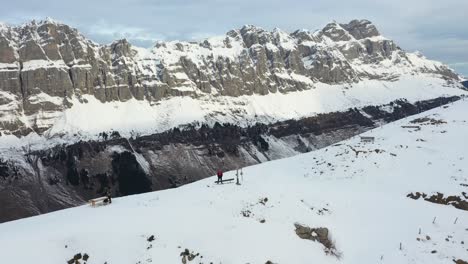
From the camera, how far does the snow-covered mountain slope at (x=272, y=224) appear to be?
28.8 metres

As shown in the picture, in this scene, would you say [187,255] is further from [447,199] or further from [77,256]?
[447,199]

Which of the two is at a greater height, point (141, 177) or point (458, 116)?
point (458, 116)

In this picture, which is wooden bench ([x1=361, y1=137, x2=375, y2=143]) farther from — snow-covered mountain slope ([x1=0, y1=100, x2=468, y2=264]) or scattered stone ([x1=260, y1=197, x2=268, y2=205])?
scattered stone ([x1=260, y1=197, x2=268, y2=205])

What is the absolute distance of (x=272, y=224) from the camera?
32.6m

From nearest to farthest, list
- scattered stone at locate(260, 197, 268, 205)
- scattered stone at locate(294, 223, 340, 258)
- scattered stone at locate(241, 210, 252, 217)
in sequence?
scattered stone at locate(294, 223, 340, 258), scattered stone at locate(241, 210, 252, 217), scattered stone at locate(260, 197, 268, 205)

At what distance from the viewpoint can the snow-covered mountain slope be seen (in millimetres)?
28828

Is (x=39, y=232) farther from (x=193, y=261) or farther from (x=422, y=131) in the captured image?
(x=422, y=131)

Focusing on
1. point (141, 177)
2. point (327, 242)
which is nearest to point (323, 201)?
point (327, 242)

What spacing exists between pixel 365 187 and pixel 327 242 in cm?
1366

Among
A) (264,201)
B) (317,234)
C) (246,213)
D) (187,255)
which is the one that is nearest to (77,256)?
(187,255)

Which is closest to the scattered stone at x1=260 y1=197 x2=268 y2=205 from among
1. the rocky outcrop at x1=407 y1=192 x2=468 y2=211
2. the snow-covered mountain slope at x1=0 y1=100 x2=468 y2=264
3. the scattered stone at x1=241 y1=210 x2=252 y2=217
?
the snow-covered mountain slope at x1=0 y1=100 x2=468 y2=264

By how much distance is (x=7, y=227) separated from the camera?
34.9m

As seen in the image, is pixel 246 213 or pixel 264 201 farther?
pixel 264 201

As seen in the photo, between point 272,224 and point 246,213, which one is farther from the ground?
point 246,213
